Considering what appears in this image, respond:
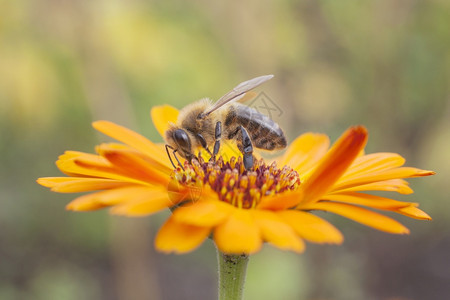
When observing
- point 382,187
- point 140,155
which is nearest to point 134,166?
point 140,155

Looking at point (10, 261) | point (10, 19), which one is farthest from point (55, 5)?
point (10, 261)

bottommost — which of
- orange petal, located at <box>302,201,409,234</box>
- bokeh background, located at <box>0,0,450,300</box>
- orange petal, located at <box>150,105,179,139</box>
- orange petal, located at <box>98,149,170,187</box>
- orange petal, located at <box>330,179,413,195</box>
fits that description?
orange petal, located at <box>302,201,409,234</box>

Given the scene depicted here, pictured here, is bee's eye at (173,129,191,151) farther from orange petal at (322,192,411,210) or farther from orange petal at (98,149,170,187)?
orange petal at (322,192,411,210)

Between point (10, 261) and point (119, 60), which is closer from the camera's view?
point (119, 60)

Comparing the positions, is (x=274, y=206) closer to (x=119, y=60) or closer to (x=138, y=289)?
(x=119, y=60)

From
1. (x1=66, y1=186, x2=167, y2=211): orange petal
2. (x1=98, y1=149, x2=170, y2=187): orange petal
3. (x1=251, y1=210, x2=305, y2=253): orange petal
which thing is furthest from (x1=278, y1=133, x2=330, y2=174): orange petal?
(x1=66, y1=186, x2=167, y2=211): orange petal

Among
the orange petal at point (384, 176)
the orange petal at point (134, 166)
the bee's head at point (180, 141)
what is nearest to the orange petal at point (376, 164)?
the orange petal at point (384, 176)
